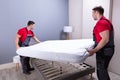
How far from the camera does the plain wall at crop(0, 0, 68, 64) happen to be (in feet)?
11.3

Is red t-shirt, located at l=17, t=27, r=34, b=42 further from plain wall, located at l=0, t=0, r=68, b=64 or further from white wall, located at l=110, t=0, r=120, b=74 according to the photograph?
white wall, located at l=110, t=0, r=120, b=74

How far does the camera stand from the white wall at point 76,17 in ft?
13.3

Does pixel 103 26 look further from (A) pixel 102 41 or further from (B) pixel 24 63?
(B) pixel 24 63

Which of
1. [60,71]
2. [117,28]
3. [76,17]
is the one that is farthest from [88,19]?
[60,71]

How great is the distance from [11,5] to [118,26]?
2462mm

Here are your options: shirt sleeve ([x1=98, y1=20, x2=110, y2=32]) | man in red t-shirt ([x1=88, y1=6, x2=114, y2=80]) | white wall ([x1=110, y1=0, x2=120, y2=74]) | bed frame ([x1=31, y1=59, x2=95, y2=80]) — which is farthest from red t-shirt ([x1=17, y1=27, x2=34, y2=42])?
white wall ([x1=110, y1=0, x2=120, y2=74])

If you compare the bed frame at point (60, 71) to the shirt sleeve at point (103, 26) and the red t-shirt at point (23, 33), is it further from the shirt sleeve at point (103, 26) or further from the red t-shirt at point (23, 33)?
the shirt sleeve at point (103, 26)

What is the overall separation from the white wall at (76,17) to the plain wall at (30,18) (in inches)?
7.3

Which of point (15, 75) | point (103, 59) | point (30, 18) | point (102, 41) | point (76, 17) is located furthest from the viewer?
point (76, 17)

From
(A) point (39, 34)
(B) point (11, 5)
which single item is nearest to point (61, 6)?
(A) point (39, 34)

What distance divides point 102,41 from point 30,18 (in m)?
2.42

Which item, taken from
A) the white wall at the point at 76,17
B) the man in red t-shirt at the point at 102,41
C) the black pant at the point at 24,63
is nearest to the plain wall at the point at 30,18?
the white wall at the point at 76,17

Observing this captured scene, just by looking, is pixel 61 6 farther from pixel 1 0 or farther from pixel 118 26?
pixel 118 26

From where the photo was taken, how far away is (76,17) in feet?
13.7
